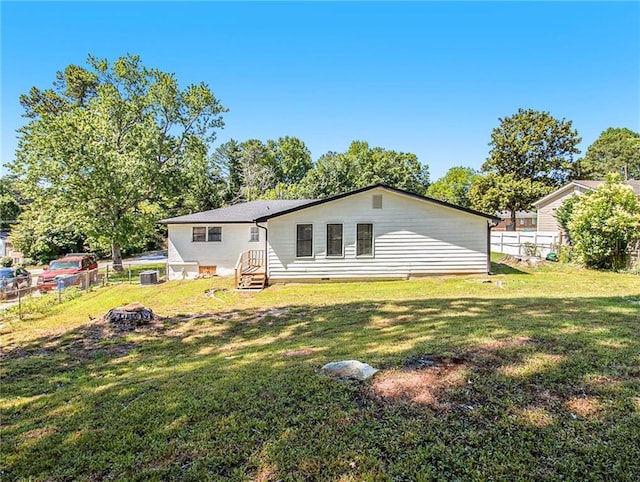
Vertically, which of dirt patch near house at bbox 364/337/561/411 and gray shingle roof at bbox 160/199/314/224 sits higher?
gray shingle roof at bbox 160/199/314/224

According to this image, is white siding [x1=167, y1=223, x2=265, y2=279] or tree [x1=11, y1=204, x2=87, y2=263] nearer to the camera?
white siding [x1=167, y1=223, x2=265, y2=279]

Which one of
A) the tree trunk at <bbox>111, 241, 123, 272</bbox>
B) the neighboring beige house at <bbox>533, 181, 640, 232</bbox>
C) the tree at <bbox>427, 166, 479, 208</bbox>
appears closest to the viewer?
the tree trunk at <bbox>111, 241, 123, 272</bbox>

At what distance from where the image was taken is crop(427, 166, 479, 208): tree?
163ft

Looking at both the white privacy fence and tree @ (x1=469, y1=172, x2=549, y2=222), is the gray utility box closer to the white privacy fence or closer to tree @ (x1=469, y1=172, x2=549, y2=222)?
the white privacy fence

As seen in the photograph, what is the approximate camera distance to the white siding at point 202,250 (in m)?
17.8

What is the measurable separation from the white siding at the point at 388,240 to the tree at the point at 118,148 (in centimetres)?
1123

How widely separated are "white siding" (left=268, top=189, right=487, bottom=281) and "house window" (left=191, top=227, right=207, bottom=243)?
5306 millimetres

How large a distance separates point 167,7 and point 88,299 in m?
10.5

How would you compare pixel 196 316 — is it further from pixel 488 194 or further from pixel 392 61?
pixel 488 194

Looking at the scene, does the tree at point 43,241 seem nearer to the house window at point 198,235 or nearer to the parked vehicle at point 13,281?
the parked vehicle at point 13,281

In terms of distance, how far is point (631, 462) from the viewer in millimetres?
2361

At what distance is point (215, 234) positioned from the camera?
59.0ft

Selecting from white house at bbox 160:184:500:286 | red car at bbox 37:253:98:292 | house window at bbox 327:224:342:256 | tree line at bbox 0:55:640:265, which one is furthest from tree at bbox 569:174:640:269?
red car at bbox 37:253:98:292

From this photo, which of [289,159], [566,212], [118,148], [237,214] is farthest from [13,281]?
[289,159]
